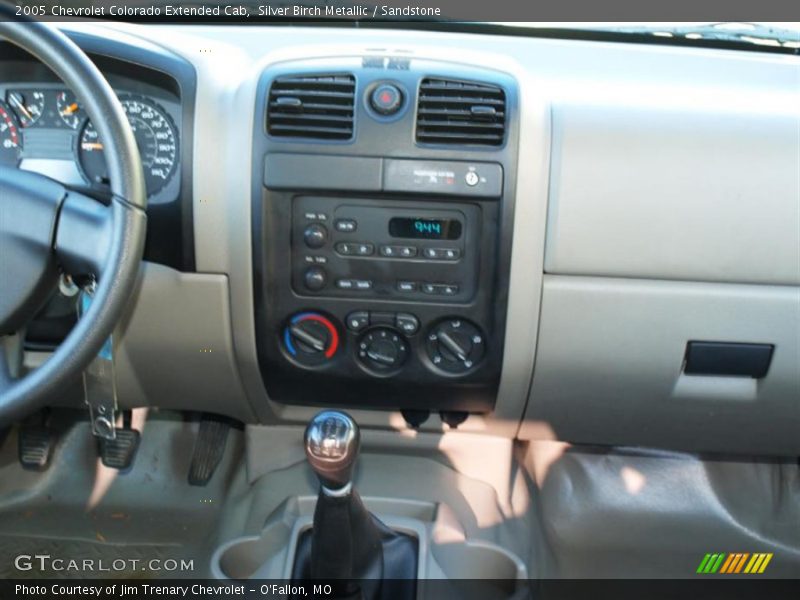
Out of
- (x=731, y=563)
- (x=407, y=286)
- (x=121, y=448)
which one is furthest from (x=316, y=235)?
(x=731, y=563)

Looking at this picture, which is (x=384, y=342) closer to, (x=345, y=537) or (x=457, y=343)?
(x=457, y=343)

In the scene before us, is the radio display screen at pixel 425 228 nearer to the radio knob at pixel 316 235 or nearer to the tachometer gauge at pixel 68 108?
the radio knob at pixel 316 235

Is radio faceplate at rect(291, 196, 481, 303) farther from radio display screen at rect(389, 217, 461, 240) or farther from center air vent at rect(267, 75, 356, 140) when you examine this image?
center air vent at rect(267, 75, 356, 140)

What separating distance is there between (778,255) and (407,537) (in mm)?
874

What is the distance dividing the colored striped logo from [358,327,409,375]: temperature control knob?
94cm

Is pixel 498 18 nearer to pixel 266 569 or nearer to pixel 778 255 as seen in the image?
pixel 778 255

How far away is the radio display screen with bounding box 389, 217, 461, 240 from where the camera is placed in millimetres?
1516

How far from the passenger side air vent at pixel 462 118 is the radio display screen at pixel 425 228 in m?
0.14

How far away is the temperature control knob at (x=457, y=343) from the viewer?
160 cm

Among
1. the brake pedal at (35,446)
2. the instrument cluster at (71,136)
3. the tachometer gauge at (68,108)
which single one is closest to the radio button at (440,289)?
the instrument cluster at (71,136)

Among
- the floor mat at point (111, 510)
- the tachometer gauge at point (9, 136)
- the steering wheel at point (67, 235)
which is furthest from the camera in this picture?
the floor mat at point (111, 510)

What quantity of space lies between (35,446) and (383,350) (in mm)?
1050

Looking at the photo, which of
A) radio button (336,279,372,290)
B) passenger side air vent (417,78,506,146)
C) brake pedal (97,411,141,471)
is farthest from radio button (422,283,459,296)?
brake pedal (97,411,141,471)

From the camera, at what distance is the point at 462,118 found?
147 cm
